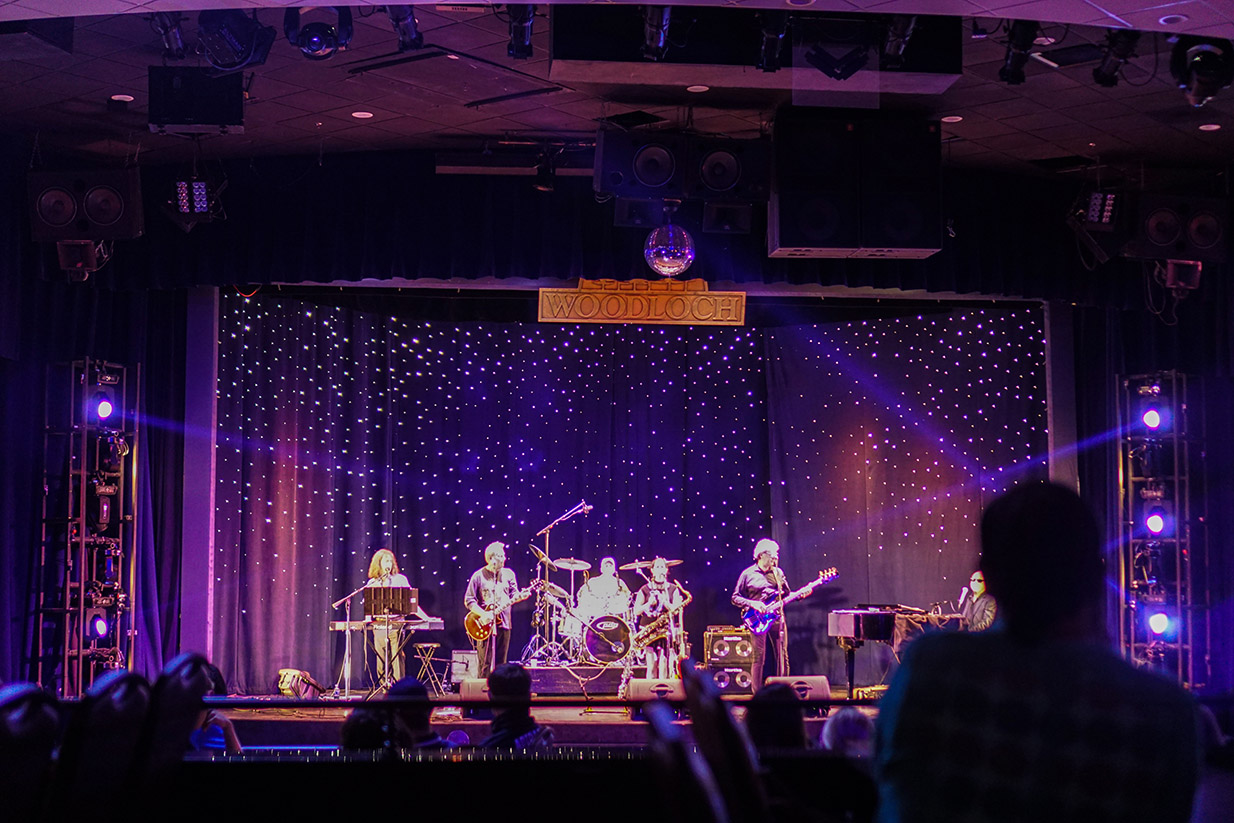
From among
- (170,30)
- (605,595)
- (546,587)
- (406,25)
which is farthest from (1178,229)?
(170,30)

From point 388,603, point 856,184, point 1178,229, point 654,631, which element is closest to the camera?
point 856,184

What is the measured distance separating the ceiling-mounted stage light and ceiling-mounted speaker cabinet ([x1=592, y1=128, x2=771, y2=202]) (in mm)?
1723

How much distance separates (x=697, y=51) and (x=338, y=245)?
374cm

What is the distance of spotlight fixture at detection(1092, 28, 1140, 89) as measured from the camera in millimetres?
6777

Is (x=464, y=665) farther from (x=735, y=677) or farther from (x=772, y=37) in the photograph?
(x=772, y=37)

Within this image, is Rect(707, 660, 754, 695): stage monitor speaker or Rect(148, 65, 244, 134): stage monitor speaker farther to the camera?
Rect(707, 660, 754, 695): stage monitor speaker

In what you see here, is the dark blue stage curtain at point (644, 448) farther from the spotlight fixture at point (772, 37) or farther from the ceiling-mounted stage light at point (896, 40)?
the spotlight fixture at point (772, 37)

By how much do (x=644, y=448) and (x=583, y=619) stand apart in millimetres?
2192

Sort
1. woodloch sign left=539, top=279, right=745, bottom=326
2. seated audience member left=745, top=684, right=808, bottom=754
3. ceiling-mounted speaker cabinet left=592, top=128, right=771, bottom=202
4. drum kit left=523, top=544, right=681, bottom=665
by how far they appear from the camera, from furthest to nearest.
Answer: drum kit left=523, top=544, right=681, bottom=665
woodloch sign left=539, top=279, right=745, bottom=326
ceiling-mounted speaker cabinet left=592, top=128, right=771, bottom=202
seated audience member left=745, top=684, right=808, bottom=754

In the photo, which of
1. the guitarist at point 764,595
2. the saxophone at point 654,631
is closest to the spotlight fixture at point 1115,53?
the guitarist at point 764,595

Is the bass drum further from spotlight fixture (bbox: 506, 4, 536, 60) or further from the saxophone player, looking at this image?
spotlight fixture (bbox: 506, 4, 536, 60)

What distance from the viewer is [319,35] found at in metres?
6.65

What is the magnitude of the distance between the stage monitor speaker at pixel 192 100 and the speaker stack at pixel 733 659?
6107 mm

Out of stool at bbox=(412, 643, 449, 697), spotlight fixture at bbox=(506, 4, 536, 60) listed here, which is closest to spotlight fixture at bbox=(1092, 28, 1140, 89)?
spotlight fixture at bbox=(506, 4, 536, 60)
